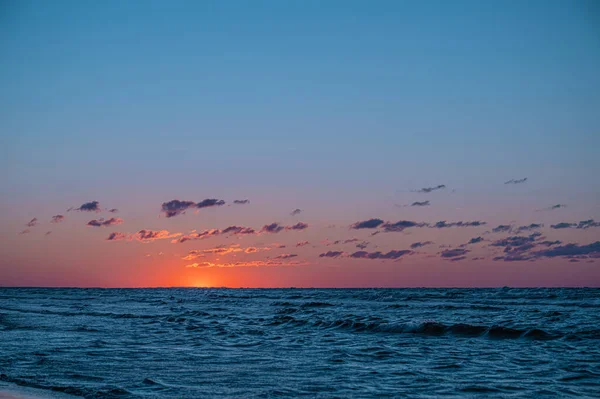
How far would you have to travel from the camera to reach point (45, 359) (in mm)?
13922

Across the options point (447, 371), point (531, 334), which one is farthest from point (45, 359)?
point (531, 334)

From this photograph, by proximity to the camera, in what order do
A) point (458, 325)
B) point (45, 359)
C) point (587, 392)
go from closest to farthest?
point (587, 392) → point (45, 359) → point (458, 325)

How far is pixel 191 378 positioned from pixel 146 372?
134cm

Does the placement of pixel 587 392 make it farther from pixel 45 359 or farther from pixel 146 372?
pixel 45 359

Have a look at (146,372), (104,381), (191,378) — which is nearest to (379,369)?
(191,378)

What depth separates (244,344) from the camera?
18.2 metres

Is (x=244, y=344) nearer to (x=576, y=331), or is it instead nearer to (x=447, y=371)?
(x=447, y=371)

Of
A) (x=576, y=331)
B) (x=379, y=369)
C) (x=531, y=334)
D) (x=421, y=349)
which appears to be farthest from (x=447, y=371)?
(x=576, y=331)

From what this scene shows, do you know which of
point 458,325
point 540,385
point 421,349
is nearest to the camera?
point 540,385

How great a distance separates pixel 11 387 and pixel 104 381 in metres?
1.69

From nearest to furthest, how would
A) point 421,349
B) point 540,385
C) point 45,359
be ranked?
point 540,385 → point 45,359 → point 421,349

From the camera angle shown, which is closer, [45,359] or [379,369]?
[379,369]

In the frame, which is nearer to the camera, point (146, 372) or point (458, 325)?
point (146, 372)

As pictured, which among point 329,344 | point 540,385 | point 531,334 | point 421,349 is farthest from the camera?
point 531,334
